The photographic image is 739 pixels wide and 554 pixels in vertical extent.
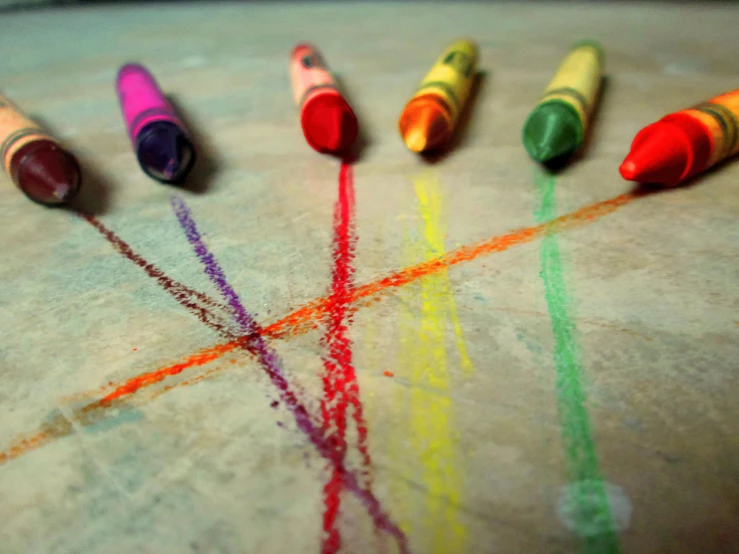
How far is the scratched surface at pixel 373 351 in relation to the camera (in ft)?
1.63

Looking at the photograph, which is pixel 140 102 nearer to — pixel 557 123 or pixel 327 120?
pixel 327 120

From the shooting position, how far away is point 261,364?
2.09ft

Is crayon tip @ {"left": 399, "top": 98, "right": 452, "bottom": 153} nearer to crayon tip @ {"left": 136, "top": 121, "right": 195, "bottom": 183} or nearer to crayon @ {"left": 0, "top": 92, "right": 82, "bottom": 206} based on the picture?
crayon tip @ {"left": 136, "top": 121, "right": 195, "bottom": 183}

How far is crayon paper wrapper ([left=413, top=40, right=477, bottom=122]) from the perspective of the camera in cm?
102

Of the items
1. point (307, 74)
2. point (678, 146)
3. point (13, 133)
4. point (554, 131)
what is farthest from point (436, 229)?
point (13, 133)

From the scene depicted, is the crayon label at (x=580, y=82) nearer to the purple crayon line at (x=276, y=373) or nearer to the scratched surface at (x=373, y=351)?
the scratched surface at (x=373, y=351)

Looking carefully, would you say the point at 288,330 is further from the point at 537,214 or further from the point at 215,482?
the point at 537,214

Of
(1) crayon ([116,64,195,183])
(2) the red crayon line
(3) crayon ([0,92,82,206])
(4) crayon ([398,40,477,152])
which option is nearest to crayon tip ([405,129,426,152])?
(4) crayon ([398,40,477,152])

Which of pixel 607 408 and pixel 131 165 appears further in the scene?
pixel 131 165

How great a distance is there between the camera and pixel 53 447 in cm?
56

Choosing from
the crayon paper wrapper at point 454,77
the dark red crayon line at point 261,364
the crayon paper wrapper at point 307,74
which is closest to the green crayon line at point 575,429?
the dark red crayon line at point 261,364

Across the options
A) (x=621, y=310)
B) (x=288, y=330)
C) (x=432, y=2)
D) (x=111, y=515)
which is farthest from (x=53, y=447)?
(x=432, y=2)

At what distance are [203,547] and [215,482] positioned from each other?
0.18 feet

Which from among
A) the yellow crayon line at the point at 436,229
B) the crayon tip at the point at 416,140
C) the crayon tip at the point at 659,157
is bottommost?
the yellow crayon line at the point at 436,229
